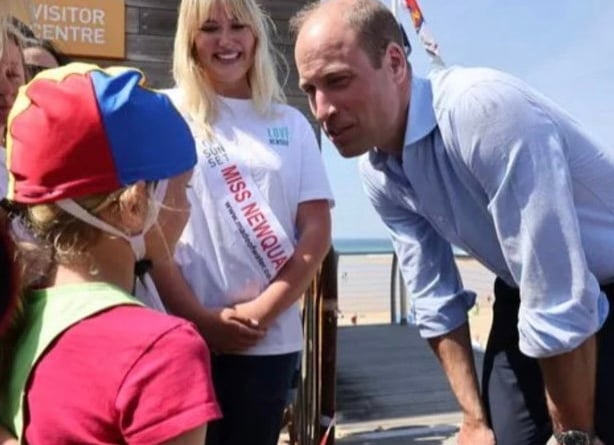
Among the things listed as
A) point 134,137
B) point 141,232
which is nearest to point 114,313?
point 141,232

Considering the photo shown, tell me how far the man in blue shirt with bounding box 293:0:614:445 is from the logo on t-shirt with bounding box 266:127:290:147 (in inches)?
10.8

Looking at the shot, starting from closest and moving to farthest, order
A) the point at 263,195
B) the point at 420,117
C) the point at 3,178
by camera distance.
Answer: the point at 420,117 < the point at 3,178 < the point at 263,195

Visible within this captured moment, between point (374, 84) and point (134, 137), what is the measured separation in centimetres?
80

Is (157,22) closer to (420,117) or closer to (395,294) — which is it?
(420,117)

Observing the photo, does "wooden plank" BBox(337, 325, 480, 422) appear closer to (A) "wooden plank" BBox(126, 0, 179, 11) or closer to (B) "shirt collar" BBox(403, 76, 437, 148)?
(A) "wooden plank" BBox(126, 0, 179, 11)

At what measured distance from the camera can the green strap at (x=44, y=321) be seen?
1.28m

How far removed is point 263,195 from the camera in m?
2.36

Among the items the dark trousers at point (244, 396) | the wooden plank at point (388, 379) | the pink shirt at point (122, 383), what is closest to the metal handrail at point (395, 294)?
the wooden plank at point (388, 379)

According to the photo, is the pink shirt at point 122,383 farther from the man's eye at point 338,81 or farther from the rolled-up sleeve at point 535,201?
the man's eye at point 338,81

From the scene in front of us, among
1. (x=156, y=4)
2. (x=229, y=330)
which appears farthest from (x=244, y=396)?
(x=156, y=4)

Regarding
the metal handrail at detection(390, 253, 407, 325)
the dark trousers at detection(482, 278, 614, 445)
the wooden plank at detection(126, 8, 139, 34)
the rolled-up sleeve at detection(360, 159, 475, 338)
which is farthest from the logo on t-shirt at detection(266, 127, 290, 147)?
the metal handrail at detection(390, 253, 407, 325)

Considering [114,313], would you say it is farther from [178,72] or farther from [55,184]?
[178,72]

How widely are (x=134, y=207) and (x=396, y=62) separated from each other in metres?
0.90

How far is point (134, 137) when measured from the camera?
131 centimetres
